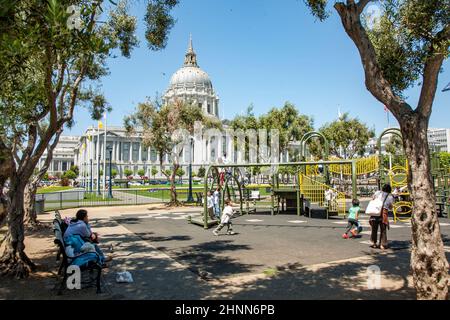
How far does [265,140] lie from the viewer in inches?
1674

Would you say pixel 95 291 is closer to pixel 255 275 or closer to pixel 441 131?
pixel 255 275

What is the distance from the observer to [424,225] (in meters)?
5.23

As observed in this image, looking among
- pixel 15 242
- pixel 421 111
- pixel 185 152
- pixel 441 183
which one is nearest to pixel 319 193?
pixel 441 183

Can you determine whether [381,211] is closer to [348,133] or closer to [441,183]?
[441,183]

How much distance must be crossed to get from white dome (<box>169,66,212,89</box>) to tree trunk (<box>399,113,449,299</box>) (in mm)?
143000

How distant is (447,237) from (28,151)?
13.4 m

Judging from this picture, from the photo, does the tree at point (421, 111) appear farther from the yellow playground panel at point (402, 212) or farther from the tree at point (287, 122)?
the tree at point (287, 122)

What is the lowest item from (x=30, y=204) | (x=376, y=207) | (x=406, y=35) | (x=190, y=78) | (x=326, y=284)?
(x=326, y=284)

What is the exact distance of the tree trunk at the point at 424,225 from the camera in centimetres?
515

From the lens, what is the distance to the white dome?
14612cm

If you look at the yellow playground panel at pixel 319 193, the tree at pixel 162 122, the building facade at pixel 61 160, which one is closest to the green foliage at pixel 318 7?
the yellow playground panel at pixel 319 193

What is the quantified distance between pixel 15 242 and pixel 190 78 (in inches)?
5687

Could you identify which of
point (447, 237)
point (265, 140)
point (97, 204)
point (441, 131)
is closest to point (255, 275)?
point (447, 237)

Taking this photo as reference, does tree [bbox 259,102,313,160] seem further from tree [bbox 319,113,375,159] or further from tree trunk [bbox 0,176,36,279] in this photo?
tree trunk [bbox 0,176,36,279]
